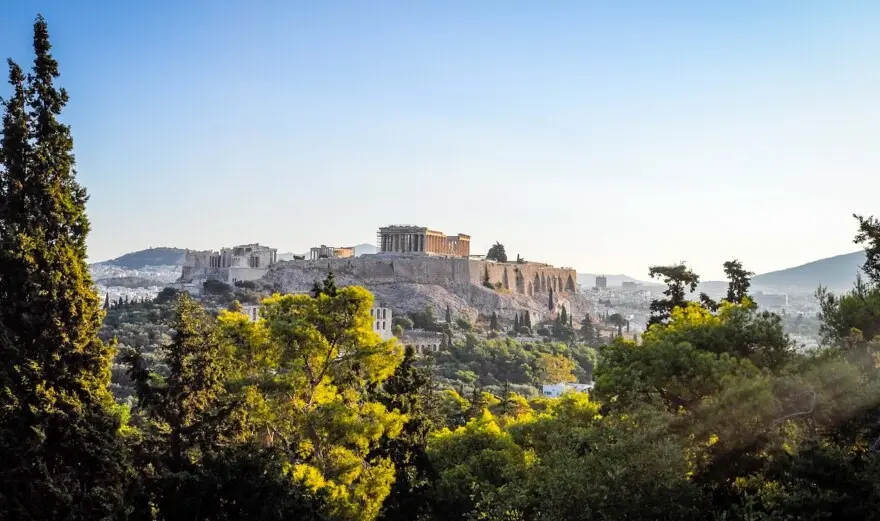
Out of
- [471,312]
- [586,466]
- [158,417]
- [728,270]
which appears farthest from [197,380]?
[471,312]

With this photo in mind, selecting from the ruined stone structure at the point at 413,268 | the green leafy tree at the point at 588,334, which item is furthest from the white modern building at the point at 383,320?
the ruined stone structure at the point at 413,268

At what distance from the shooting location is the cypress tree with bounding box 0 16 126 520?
11648 mm

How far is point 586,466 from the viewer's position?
1166 centimetres

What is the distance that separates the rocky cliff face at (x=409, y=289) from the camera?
100m

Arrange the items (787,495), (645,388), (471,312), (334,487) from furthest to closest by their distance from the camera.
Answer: (471,312) < (334,487) < (645,388) < (787,495)

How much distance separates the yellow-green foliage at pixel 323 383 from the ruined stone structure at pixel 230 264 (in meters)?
91.4

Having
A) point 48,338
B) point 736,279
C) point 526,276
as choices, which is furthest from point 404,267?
point 48,338

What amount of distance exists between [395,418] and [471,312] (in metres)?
86.6

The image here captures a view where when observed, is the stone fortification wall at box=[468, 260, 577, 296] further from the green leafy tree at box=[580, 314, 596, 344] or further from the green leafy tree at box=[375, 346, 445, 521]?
the green leafy tree at box=[375, 346, 445, 521]

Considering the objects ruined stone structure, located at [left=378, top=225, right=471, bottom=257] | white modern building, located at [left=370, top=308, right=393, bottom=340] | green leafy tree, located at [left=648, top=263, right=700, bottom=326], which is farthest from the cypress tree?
ruined stone structure, located at [left=378, top=225, right=471, bottom=257]

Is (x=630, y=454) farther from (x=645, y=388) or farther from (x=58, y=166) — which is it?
(x=58, y=166)

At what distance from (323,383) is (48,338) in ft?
19.2

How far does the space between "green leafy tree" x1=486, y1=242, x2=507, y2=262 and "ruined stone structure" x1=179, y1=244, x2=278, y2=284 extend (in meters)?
34.3

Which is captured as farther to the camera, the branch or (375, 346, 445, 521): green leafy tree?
(375, 346, 445, 521): green leafy tree
